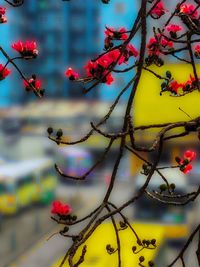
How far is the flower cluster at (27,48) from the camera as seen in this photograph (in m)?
1.94

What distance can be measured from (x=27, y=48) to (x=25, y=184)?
10.9m

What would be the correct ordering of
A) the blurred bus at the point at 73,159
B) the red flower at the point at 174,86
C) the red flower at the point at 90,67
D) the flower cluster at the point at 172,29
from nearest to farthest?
the red flower at the point at 90,67 < the flower cluster at the point at 172,29 < the red flower at the point at 174,86 < the blurred bus at the point at 73,159

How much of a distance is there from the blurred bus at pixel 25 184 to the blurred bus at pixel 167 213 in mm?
2917

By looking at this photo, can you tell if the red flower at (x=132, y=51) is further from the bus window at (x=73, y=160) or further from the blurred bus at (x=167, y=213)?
the bus window at (x=73, y=160)

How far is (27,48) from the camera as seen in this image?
1.95 metres

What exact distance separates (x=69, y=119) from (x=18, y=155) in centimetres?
579

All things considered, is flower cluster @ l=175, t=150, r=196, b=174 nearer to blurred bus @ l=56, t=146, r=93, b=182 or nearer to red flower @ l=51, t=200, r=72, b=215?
red flower @ l=51, t=200, r=72, b=215

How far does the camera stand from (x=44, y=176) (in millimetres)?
13766

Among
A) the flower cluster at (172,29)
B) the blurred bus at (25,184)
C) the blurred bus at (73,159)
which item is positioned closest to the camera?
the flower cluster at (172,29)

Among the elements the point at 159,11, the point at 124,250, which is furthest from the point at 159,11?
the point at 124,250

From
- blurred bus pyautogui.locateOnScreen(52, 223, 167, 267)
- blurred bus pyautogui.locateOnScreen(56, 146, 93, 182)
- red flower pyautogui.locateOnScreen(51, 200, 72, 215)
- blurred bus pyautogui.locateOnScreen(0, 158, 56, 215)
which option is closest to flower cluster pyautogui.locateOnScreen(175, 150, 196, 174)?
red flower pyautogui.locateOnScreen(51, 200, 72, 215)

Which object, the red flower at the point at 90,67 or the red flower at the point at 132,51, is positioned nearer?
the red flower at the point at 90,67

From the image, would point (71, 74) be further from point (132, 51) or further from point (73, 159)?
point (73, 159)

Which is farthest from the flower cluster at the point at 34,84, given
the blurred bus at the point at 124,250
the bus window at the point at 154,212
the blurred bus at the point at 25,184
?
the blurred bus at the point at 25,184
